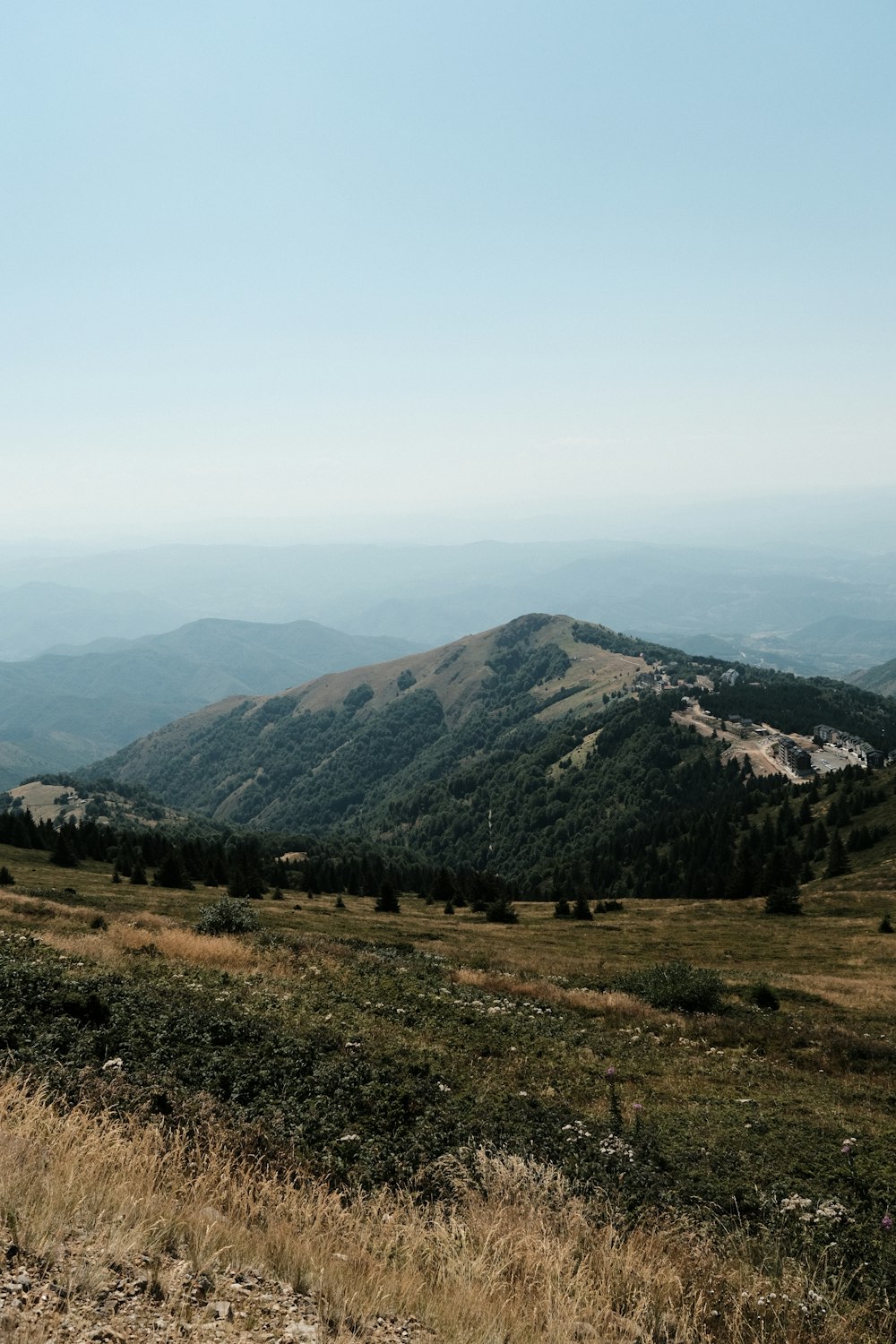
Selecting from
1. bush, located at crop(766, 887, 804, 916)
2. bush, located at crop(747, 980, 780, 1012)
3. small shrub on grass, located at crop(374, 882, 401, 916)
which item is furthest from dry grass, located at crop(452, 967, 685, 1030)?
bush, located at crop(766, 887, 804, 916)

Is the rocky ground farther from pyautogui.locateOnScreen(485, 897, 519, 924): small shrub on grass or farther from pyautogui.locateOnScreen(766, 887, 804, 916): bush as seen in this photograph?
pyautogui.locateOnScreen(766, 887, 804, 916): bush

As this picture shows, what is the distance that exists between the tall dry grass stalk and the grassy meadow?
0.04 metres

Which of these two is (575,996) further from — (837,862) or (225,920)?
(837,862)

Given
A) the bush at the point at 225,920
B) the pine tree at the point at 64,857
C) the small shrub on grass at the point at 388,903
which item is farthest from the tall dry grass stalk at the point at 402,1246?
the pine tree at the point at 64,857

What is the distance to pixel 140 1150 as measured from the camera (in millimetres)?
8312

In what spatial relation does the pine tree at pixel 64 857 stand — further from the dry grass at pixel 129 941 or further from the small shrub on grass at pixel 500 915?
the dry grass at pixel 129 941

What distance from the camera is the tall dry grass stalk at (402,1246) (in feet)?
19.9

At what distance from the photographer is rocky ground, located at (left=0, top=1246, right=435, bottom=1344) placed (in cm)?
491

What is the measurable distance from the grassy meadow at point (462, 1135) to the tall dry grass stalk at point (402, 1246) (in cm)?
4

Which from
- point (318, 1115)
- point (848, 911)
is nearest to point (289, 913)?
point (318, 1115)

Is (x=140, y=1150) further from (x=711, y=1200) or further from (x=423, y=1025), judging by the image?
(x=423, y=1025)

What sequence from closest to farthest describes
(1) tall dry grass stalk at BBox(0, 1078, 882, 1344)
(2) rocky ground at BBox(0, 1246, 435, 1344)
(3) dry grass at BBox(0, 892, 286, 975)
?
(2) rocky ground at BBox(0, 1246, 435, 1344) < (1) tall dry grass stalk at BBox(0, 1078, 882, 1344) < (3) dry grass at BBox(0, 892, 286, 975)

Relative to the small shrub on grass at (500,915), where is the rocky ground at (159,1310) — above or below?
above

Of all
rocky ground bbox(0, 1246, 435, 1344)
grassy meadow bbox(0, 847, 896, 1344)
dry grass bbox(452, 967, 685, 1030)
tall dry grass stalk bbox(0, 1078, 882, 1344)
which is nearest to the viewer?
rocky ground bbox(0, 1246, 435, 1344)
